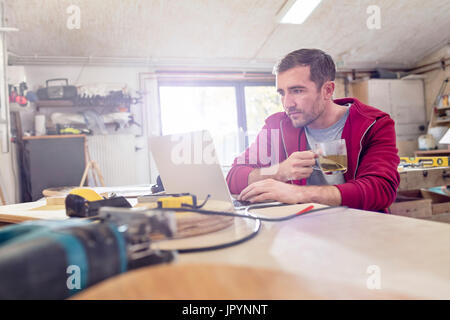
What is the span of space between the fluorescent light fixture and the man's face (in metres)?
2.50

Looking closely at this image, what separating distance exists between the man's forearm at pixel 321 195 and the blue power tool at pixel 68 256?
619 mm

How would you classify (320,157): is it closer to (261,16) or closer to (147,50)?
(261,16)

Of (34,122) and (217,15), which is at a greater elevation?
(217,15)

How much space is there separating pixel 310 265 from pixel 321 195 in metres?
0.54

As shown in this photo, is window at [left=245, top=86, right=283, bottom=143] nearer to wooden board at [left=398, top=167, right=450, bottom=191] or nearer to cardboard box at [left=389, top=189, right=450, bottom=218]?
cardboard box at [left=389, top=189, right=450, bottom=218]

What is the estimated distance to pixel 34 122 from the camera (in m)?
4.04

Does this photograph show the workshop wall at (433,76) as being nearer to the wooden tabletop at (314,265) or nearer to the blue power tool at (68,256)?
the wooden tabletop at (314,265)

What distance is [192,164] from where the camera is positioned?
791mm

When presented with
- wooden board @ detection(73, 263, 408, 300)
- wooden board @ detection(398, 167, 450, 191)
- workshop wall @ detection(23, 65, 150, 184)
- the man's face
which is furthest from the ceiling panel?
wooden board @ detection(73, 263, 408, 300)

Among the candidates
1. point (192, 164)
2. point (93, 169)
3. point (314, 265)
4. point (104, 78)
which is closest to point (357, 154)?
point (192, 164)

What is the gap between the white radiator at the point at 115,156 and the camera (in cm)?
418

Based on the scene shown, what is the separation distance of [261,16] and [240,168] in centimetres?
310

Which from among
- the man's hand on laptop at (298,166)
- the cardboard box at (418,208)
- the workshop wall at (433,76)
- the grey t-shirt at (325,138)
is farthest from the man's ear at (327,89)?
the workshop wall at (433,76)
